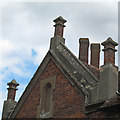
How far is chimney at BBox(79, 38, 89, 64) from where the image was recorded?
712 inches

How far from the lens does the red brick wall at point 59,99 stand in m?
12.9

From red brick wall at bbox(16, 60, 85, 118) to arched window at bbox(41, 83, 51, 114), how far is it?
1.40 ft

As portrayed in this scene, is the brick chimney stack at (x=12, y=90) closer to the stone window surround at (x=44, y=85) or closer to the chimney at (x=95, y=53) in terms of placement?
the stone window surround at (x=44, y=85)

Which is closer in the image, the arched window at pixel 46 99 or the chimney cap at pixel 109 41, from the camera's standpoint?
the chimney cap at pixel 109 41

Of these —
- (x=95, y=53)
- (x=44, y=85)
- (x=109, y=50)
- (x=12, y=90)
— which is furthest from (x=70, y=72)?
(x=95, y=53)

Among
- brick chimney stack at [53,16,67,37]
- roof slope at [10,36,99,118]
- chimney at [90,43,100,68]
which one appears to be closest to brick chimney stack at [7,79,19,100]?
roof slope at [10,36,99,118]

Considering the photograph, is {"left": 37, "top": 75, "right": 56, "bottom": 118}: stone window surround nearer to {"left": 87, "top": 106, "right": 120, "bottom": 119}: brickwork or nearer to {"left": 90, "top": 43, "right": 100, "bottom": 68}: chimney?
{"left": 87, "top": 106, "right": 120, "bottom": 119}: brickwork

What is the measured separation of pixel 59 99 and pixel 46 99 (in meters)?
1.06

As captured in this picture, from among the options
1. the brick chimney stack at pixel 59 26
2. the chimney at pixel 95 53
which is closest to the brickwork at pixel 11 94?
the brick chimney stack at pixel 59 26

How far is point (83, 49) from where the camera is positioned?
60.2ft

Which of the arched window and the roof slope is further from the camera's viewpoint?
the arched window

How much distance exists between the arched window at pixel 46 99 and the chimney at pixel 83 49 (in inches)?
151

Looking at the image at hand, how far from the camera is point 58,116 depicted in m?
13.5

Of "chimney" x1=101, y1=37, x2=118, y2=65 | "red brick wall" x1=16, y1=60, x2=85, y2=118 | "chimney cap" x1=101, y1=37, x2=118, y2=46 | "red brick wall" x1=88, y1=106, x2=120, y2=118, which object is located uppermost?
"chimney cap" x1=101, y1=37, x2=118, y2=46
